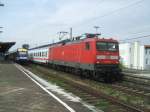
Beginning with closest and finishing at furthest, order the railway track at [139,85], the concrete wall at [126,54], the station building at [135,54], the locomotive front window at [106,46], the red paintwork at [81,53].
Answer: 1. the railway track at [139,85]
2. the red paintwork at [81,53]
3. the locomotive front window at [106,46]
4. the concrete wall at [126,54]
5. the station building at [135,54]

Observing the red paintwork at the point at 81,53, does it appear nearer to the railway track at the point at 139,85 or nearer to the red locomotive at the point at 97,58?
the red locomotive at the point at 97,58

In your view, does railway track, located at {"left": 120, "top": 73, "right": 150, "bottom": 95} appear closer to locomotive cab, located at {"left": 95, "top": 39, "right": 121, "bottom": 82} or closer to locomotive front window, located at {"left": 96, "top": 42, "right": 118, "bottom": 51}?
locomotive cab, located at {"left": 95, "top": 39, "right": 121, "bottom": 82}

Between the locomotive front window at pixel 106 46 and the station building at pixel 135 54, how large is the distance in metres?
64.5

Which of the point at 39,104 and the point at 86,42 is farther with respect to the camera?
the point at 86,42

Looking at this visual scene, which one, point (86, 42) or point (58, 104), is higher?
point (86, 42)

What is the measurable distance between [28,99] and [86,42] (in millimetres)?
12531

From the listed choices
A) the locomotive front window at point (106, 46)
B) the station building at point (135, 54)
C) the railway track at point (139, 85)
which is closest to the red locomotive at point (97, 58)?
the locomotive front window at point (106, 46)

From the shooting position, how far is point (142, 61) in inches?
3725

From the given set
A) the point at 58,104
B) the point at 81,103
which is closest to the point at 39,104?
the point at 58,104

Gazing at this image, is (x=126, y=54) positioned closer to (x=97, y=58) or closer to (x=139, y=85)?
(x=97, y=58)

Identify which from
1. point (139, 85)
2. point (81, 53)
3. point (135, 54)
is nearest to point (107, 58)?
point (81, 53)

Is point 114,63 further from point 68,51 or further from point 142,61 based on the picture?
point 142,61

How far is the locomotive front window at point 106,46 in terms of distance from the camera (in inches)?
952

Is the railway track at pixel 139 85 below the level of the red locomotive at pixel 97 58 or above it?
below
